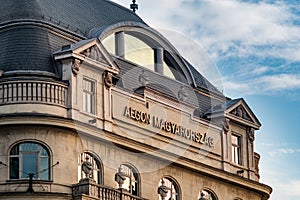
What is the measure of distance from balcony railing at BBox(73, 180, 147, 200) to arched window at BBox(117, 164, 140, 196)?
1.69 meters

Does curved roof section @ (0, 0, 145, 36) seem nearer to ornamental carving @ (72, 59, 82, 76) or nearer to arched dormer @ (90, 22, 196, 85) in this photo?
arched dormer @ (90, 22, 196, 85)

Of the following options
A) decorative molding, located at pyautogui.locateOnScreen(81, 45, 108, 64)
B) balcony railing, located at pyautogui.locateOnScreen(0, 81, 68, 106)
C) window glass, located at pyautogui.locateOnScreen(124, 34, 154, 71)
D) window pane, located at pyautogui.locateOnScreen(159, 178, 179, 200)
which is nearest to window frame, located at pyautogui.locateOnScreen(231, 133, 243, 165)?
window pane, located at pyautogui.locateOnScreen(159, 178, 179, 200)

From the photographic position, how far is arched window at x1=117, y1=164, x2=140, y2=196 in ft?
218

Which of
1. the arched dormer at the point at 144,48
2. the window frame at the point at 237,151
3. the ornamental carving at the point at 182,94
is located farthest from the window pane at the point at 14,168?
the window frame at the point at 237,151

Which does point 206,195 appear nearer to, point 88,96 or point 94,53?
point 88,96

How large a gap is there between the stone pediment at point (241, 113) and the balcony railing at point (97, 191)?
11568 mm

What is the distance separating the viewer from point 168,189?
68.9m

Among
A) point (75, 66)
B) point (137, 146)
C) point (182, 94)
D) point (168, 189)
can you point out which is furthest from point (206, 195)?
point (75, 66)

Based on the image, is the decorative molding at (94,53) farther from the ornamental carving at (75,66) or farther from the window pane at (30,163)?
the window pane at (30,163)

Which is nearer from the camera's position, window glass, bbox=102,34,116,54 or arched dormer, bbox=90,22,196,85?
window glass, bbox=102,34,116,54

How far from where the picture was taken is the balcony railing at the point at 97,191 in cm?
6216

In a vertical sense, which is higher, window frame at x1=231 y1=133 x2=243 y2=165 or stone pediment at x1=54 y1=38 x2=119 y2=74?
stone pediment at x1=54 y1=38 x2=119 y2=74

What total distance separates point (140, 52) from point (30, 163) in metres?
12.3

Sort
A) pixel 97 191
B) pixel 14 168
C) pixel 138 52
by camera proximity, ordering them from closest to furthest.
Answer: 1. pixel 14 168
2. pixel 97 191
3. pixel 138 52
